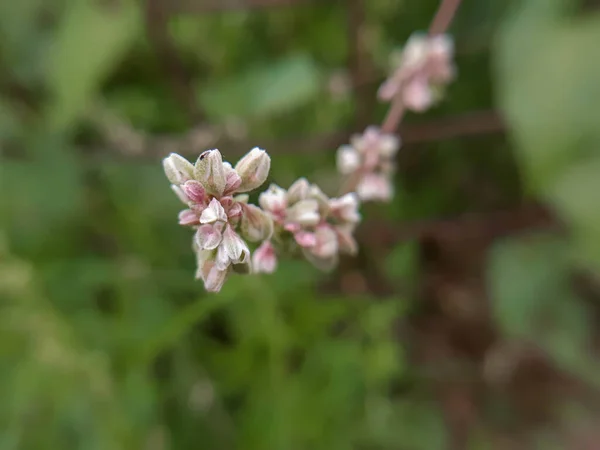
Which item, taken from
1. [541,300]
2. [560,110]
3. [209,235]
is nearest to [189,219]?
[209,235]

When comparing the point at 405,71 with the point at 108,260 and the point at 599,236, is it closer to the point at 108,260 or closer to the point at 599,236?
the point at 599,236

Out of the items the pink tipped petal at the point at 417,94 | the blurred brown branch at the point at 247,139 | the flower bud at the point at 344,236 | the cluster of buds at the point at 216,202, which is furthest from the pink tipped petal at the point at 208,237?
the blurred brown branch at the point at 247,139

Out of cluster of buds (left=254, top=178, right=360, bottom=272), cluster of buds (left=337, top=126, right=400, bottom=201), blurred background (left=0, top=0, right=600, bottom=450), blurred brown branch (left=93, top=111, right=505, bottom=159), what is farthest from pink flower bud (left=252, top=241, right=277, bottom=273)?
blurred brown branch (left=93, top=111, right=505, bottom=159)

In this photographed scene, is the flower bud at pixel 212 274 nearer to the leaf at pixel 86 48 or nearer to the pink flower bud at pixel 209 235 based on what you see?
the pink flower bud at pixel 209 235

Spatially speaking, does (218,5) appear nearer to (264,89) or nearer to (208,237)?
(264,89)

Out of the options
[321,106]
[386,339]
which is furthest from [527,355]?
[321,106]

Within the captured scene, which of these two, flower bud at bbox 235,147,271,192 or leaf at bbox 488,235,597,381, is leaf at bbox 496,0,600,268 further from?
flower bud at bbox 235,147,271,192

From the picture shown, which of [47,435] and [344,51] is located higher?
[344,51]
